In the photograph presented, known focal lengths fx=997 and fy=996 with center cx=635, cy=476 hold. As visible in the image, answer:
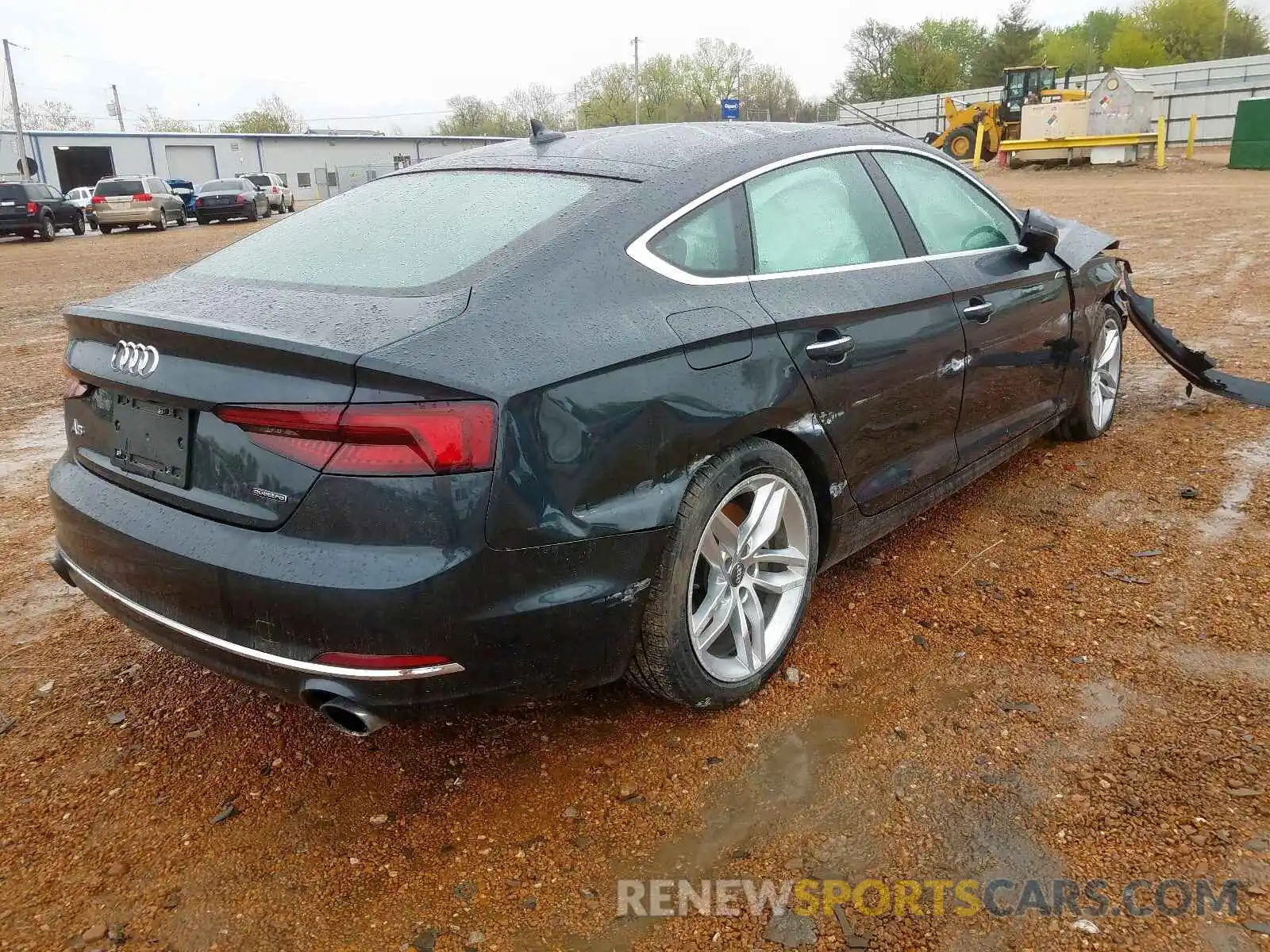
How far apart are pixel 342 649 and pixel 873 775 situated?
4.49ft

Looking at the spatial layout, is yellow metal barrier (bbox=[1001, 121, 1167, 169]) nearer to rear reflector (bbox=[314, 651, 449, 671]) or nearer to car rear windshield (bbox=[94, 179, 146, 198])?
car rear windshield (bbox=[94, 179, 146, 198])

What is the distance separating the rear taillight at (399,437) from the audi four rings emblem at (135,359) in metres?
0.52

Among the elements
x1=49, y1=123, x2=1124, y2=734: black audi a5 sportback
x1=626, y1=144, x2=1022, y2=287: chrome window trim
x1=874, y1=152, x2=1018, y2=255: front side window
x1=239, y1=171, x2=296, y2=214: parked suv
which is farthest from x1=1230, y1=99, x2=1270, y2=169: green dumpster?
x1=239, y1=171, x2=296, y2=214: parked suv

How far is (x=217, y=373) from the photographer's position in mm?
2250

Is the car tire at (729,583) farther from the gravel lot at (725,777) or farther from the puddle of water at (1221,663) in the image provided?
the puddle of water at (1221,663)

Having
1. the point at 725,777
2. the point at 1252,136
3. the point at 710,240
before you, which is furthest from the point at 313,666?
the point at 1252,136

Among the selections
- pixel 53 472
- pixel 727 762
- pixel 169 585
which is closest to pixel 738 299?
pixel 727 762

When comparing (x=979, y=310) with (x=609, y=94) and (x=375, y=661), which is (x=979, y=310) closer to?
(x=375, y=661)

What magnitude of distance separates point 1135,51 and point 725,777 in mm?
86875

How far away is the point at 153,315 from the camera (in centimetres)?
244

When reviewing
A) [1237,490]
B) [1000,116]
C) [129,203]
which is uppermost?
[1000,116]

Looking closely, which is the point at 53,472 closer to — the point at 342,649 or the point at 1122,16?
the point at 342,649

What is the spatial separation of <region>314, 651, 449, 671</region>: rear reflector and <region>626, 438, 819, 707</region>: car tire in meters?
0.58

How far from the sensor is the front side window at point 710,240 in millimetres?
2654
